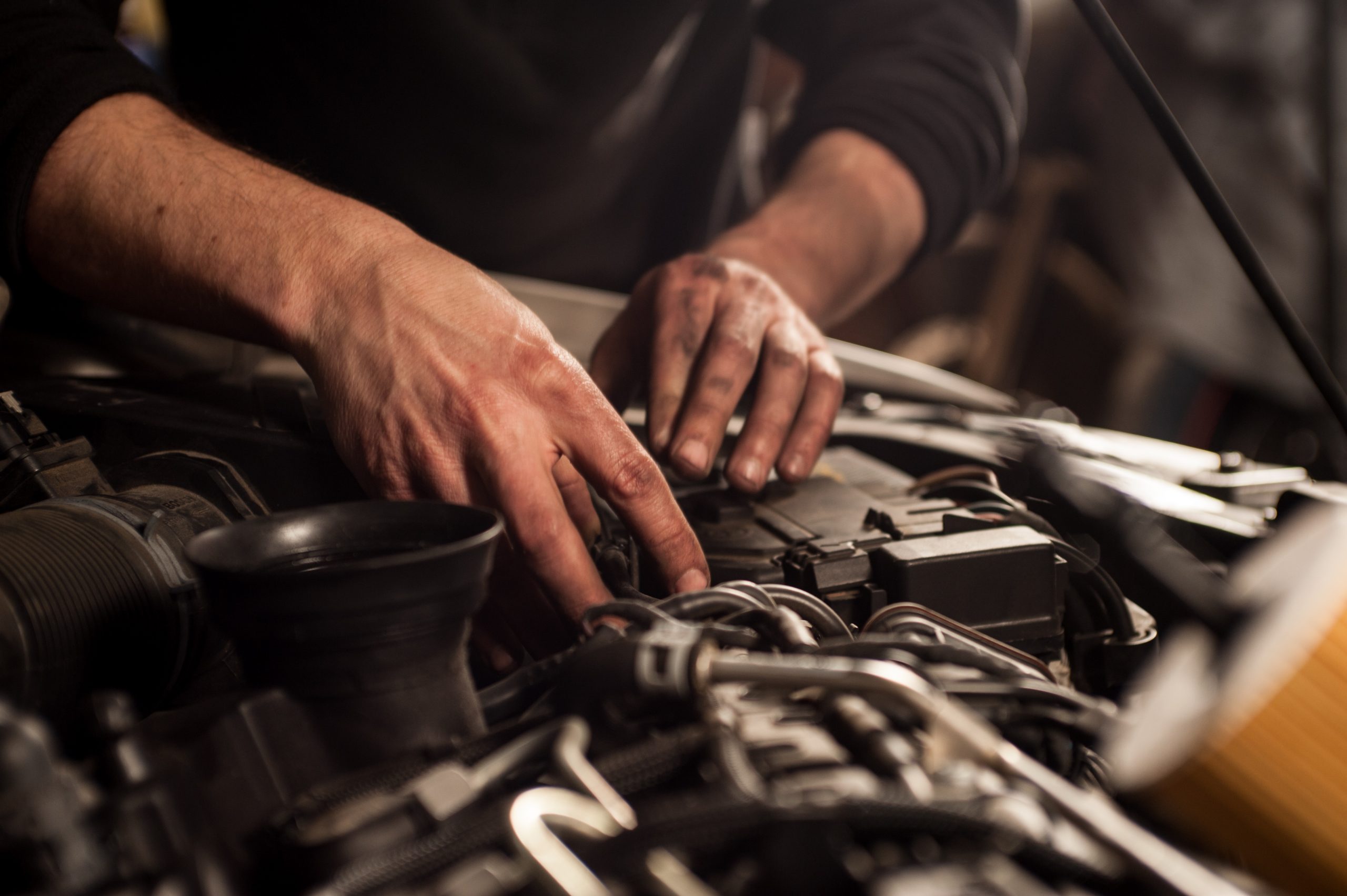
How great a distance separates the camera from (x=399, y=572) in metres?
0.38

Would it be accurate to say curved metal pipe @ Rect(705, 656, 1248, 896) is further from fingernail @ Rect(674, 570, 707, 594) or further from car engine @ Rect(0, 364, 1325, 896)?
fingernail @ Rect(674, 570, 707, 594)

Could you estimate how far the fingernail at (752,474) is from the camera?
81 centimetres

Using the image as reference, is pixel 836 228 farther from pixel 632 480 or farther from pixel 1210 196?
pixel 632 480

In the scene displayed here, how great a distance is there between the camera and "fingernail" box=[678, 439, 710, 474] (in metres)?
0.81

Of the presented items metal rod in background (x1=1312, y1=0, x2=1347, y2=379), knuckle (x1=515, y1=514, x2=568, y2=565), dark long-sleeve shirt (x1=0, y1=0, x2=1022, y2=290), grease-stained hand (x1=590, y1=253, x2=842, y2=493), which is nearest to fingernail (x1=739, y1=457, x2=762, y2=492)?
grease-stained hand (x1=590, y1=253, x2=842, y2=493)

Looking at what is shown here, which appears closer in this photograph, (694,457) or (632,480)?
(632,480)

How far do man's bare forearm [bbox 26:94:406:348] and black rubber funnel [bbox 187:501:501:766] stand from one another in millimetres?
329

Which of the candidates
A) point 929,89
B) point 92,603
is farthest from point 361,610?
point 929,89

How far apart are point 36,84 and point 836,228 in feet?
3.67

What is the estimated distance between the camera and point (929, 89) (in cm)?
163

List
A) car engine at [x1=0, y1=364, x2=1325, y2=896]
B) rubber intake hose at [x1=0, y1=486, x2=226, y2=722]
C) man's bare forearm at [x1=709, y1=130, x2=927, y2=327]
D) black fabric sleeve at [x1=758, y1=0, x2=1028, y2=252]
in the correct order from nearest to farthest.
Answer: car engine at [x1=0, y1=364, x2=1325, y2=896], rubber intake hose at [x1=0, y1=486, x2=226, y2=722], man's bare forearm at [x1=709, y1=130, x2=927, y2=327], black fabric sleeve at [x1=758, y1=0, x2=1028, y2=252]

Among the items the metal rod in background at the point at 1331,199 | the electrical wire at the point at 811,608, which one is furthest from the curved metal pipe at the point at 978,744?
the metal rod in background at the point at 1331,199

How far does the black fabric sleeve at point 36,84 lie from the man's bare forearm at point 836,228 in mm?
844

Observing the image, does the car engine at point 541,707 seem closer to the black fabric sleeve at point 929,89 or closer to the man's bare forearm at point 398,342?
the man's bare forearm at point 398,342
